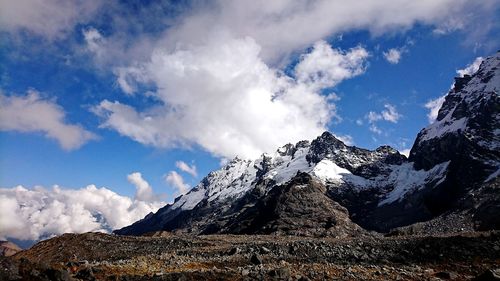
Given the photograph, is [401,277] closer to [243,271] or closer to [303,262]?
[303,262]

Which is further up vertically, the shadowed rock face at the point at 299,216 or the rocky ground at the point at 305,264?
the shadowed rock face at the point at 299,216

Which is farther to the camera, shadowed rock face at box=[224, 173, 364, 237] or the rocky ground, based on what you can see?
shadowed rock face at box=[224, 173, 364, 237]

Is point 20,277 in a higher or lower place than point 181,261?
lower

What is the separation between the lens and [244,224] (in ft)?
597

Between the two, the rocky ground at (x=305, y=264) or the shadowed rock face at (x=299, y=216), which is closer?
the rocky ground at (x=305, y=264)

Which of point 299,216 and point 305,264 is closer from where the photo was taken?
point 305,264

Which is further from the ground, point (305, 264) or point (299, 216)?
point (299, 216)

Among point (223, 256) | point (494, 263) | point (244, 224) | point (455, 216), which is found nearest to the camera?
point (494, 263)

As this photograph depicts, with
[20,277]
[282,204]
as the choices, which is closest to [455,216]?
[282,204]

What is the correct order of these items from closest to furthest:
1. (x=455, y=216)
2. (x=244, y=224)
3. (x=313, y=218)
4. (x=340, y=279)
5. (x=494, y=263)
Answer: (x=340, y=279) → (x=494, y=263) → (x=455, y=216) → (x=313, y=218) → (x=244, y=224)

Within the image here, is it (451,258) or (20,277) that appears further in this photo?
(451,258)

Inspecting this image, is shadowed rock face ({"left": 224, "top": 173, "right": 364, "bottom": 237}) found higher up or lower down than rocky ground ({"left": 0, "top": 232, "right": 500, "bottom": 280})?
higher up

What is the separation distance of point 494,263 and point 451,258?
317 cm

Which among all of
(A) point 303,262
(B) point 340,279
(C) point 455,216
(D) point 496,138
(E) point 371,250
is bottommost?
(B) point 340,279
